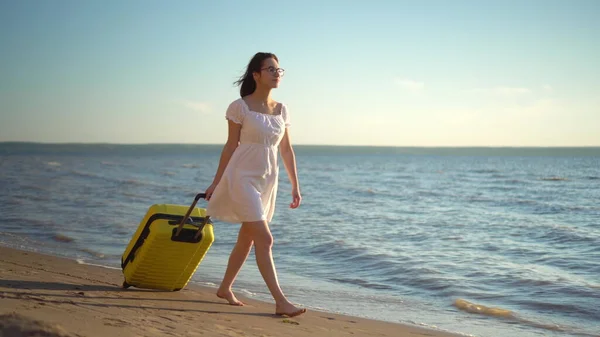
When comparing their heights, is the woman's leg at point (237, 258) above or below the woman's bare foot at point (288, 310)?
above

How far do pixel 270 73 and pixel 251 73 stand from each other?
0.19 m

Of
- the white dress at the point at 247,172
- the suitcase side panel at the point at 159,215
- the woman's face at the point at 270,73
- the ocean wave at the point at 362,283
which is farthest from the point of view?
the ocean wave at the point at 362,283

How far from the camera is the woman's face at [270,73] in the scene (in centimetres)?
510

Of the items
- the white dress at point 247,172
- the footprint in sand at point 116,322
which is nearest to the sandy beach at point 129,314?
the footprint in sand at point 116,322

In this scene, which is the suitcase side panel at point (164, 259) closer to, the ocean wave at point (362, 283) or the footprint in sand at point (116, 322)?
the footprint in sand at point (116, 322)

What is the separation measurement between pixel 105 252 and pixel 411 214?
335 inches

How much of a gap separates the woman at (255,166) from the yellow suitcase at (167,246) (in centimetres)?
42

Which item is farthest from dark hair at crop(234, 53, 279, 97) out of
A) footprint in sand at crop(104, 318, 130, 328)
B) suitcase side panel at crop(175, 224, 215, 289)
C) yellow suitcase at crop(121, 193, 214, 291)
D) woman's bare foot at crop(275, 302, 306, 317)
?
footprint in sand at crop(104, 318, 130, 328)

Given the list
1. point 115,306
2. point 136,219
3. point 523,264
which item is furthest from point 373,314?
point 136,219

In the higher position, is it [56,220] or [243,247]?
[243,247]

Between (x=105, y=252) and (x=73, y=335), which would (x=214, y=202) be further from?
(x=105, y=252)

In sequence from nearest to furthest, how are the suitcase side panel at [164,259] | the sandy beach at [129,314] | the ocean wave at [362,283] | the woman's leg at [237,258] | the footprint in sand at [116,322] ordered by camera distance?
1. the sandy beach at [129,314]
2. the footprint in sand at [116,322]
3. the woman's leg at [237,258]
4. the suitcase side panel at [164,259]
5. the ocean wave at [362,283]

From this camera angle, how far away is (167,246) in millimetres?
5504

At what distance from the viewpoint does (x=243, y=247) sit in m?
5.41
